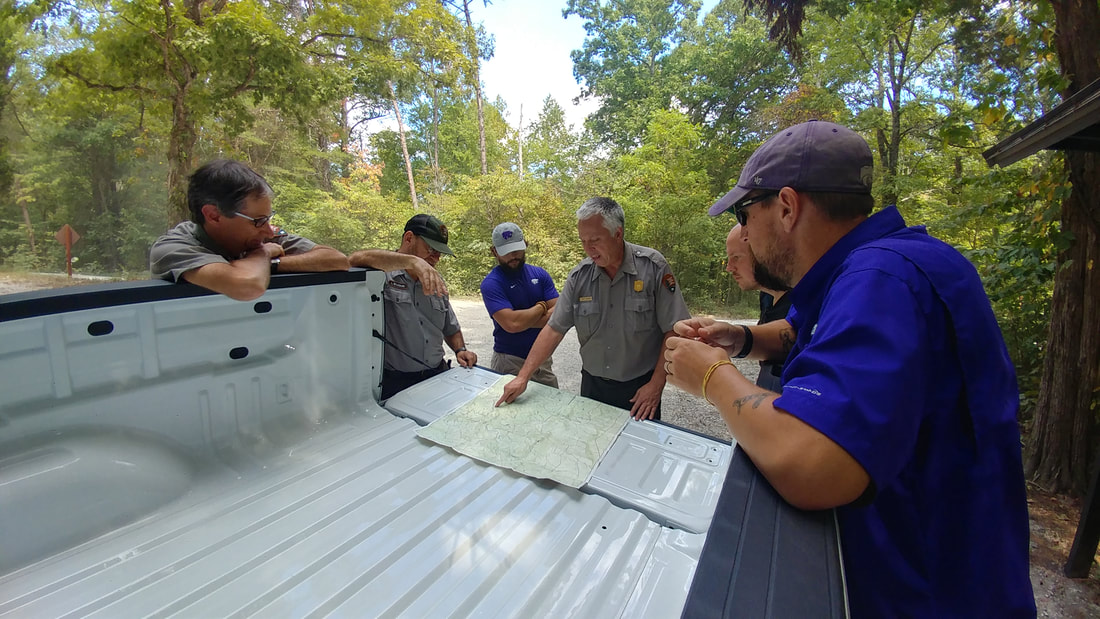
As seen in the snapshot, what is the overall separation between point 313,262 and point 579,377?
4292 mm

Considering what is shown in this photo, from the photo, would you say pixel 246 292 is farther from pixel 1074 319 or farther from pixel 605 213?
pixel 1074 319

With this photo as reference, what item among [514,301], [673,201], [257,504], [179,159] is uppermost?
[179,159]

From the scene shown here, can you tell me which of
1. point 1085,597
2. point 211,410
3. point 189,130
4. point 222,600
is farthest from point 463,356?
point 189,130

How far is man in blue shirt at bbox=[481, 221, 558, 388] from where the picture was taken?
9.95ft

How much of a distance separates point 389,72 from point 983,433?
10618 millimetres

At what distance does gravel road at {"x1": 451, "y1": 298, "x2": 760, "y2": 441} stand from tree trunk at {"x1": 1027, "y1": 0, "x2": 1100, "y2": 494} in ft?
6.94

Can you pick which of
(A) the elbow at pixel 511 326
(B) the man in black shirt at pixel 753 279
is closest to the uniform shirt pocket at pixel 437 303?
(A) the elbow at pixel 511 326

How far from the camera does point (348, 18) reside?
8.67m

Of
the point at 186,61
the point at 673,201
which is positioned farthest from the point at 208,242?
the point at 673,201

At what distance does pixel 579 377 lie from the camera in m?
5.79

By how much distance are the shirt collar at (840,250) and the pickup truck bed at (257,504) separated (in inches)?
15.3

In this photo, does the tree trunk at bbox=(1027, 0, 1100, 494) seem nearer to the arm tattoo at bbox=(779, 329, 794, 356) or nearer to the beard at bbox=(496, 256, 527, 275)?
the arm tattoo at bbox=(779, 329, 794, 356)

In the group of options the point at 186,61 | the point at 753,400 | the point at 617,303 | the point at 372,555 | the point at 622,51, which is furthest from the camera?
the point at 622,51

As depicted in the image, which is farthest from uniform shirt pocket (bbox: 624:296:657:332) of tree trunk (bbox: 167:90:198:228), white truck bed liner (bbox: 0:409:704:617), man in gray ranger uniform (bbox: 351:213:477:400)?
tree trunk (bbox: 167:90:198:228)
